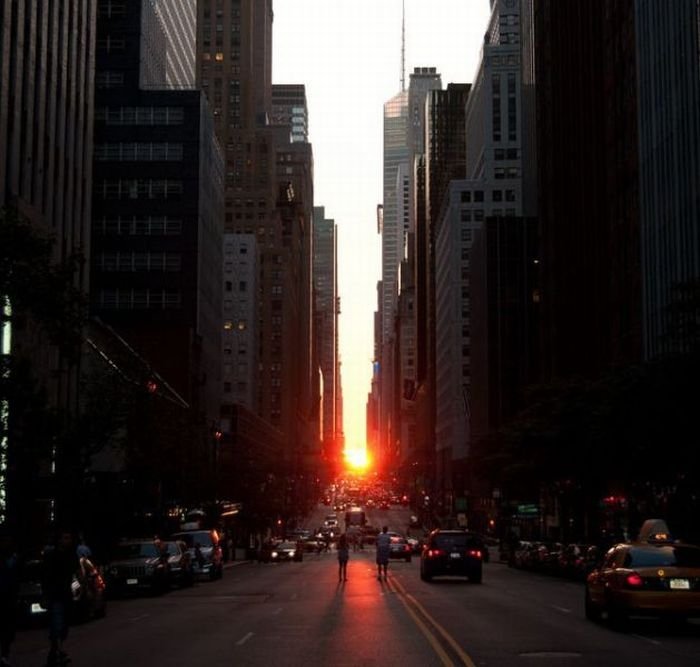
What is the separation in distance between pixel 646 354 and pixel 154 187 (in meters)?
55.9

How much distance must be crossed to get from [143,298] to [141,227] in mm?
6529

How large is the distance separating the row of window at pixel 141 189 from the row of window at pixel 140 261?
17.3ft

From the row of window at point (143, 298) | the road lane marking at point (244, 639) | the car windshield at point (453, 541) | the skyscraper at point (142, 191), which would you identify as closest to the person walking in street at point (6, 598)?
the road lane marking at point (244, 639)

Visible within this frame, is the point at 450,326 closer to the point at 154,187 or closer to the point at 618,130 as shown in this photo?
the point at 154,187

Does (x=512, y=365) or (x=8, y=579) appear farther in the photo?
(x=512, y=365)

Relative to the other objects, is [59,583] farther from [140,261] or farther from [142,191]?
[142,191]

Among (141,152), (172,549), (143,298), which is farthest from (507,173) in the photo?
(172,549)

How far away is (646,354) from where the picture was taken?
234ft

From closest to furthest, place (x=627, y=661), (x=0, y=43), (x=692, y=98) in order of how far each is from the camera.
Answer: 1. (x=627, y=661)
2. (x=0, y=43)
3. (x=692, y=98)

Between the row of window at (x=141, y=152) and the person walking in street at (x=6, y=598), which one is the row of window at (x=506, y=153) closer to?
the row of window at (x=141, y=152)

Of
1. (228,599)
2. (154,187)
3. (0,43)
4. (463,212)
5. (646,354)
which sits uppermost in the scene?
(463,212)

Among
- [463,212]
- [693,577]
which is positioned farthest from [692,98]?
[463,212]

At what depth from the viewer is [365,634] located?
22047 mm

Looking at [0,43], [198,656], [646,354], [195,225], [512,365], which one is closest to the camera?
[198,656]
